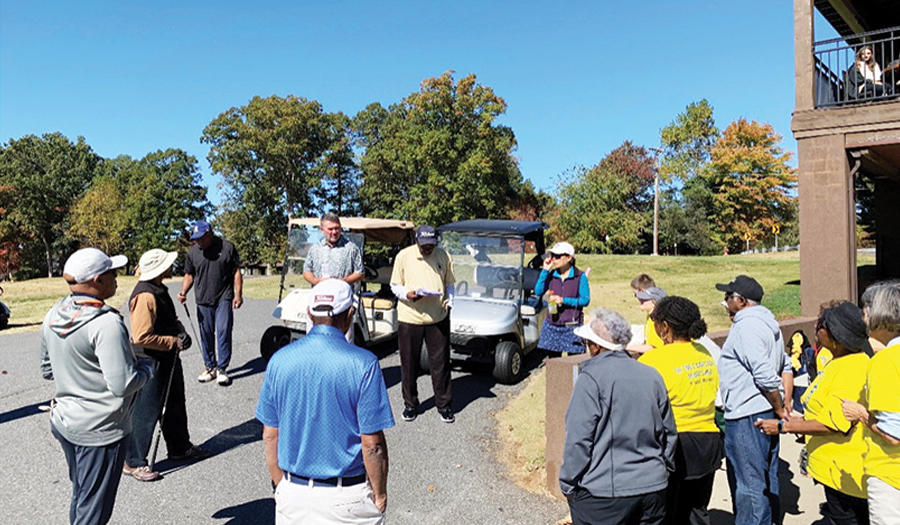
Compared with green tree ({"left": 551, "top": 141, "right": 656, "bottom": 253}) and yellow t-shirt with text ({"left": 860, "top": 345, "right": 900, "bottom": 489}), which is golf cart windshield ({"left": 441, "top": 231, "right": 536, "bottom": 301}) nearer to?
yellow t-shirt with text ({"left": 860, "top": 345, "right": 900, "bottom": 489})

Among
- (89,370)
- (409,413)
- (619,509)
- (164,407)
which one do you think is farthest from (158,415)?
(619,509)

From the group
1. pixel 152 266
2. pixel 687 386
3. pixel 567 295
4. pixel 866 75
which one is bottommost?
pixel 687 386

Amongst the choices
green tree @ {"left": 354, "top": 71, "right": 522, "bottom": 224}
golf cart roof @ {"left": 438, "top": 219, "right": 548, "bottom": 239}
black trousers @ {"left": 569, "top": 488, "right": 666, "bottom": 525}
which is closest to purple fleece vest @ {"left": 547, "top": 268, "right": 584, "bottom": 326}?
golf cart roof @ {"left": 438, "top": 219, "right": 548, "bottom": 239}

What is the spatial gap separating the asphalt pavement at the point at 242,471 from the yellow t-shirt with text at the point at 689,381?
139 centimetres

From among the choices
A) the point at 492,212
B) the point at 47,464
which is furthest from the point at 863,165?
the point at 492,212

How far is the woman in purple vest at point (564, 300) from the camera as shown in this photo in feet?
20.8

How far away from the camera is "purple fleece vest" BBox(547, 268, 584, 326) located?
6387mm

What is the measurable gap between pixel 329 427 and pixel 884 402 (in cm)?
229

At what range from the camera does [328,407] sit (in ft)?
8.10

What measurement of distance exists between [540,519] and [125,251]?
52.6 meters

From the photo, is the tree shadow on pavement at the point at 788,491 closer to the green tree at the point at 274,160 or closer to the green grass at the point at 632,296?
the green grass at the point at 632,296

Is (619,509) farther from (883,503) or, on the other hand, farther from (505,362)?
→ (505,362)

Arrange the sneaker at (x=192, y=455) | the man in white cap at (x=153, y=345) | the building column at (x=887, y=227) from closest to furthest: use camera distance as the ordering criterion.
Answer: the man in white cap at (x=153, y=345) < the sneaker at (x=192, y=455) < the building column at (x=887, y=227)

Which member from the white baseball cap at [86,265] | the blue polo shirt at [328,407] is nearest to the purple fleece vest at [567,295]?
the blue polo shirt at [328,407]
